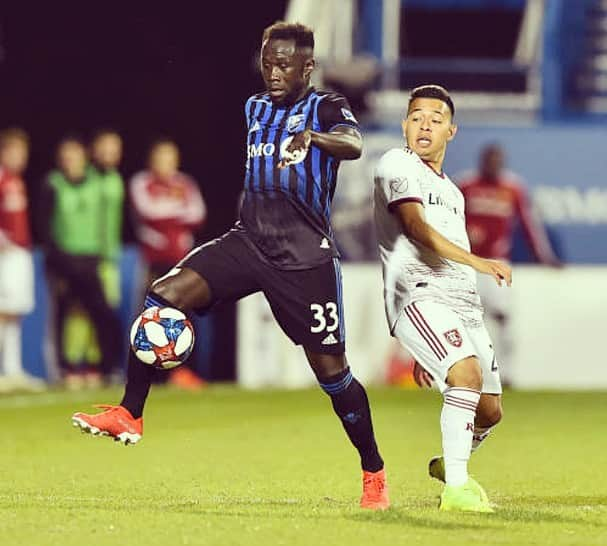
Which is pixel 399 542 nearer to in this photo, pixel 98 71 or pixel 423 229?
pixel 423 229

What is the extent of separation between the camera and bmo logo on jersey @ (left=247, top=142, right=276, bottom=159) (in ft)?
25.6

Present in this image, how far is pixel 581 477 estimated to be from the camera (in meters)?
9.31

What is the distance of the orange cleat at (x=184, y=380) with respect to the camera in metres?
16.4

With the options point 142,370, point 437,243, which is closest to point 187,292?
point 142,370

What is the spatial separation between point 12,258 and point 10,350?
0.82 meters

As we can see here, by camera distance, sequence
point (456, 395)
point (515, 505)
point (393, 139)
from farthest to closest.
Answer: point (393, 139)
point (515, 505)
point (456, 395)

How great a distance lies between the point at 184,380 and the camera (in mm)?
16516

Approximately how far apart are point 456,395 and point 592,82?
538 inches

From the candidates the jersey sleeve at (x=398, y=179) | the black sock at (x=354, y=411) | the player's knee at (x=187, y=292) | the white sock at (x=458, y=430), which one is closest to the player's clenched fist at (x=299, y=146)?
the jersey sleeve at (x=398, y=179)

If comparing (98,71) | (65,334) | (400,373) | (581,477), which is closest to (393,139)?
(400,373)

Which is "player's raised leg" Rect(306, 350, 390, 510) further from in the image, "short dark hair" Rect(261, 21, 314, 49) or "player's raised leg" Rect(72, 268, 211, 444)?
"short dark hair" Rect(261, 21, 314, 49)

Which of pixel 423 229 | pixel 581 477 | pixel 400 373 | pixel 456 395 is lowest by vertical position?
pixel 400 373

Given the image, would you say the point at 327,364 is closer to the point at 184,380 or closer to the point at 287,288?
the point at 287,288

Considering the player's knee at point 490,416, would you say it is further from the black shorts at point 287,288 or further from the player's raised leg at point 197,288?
the player's raised leg at point 197,288
